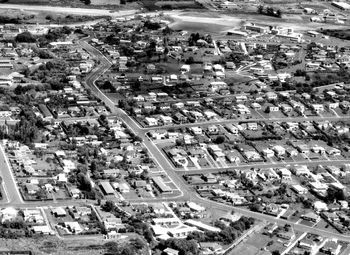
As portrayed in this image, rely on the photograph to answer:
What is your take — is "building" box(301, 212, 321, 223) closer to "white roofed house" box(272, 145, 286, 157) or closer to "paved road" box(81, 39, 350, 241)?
"paved road" box(81, 39, 350, 241)

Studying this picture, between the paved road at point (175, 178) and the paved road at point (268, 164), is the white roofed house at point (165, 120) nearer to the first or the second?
the paved road at point (175, 178)

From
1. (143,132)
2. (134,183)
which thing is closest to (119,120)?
(143,132)

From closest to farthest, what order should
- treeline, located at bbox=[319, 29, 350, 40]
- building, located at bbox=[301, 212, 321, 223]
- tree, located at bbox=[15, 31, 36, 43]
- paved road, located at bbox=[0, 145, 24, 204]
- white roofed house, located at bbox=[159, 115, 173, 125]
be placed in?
paved road, located at bbox=[0, 145, 24, 204], building, located at bbox=[301, 212, 321, 223], white roofed house, located at bbox=[159, 115, 173, 125], tree, located at bbox=[15, 31, 36, 43], treeline, located at bbox=[319, 29, 350, 40]

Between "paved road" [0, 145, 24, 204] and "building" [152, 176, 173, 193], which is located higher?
"paved road" [0, 145, 24, 204]

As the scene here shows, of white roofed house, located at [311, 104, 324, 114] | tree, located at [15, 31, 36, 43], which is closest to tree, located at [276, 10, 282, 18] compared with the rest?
tree, located at [15, 31, 36, 43]

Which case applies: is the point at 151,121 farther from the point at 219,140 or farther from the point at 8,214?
the point at 8,214

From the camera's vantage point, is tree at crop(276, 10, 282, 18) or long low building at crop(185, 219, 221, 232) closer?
long low building at crop(185, 219, 221, 232)

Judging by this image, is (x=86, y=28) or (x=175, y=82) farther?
(x=86, y=28)

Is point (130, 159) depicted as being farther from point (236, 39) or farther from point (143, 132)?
point (236, 39)

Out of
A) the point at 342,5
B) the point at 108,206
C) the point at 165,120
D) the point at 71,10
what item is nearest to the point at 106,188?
the point at 108,206
